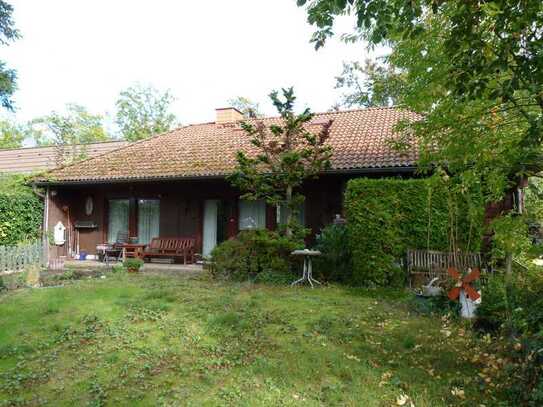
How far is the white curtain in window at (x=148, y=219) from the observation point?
14922mm

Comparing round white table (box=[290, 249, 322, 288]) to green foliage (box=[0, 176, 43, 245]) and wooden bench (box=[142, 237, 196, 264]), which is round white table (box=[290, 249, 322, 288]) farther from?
green foliage (box=[0, 176, 43, 245])

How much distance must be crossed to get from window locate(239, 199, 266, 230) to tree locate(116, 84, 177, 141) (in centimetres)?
3141

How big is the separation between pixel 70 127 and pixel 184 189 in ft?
93.5

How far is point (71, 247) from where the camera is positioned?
15414 mm

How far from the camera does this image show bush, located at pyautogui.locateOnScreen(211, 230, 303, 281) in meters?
9.91

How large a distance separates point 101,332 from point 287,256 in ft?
16.8

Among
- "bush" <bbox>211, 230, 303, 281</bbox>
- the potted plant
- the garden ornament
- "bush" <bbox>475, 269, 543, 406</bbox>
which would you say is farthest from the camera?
the potted plant

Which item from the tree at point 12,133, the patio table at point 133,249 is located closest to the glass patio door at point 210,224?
the patio table at point 133,249

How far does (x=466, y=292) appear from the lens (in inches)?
226

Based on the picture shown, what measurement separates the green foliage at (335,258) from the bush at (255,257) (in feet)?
1.97

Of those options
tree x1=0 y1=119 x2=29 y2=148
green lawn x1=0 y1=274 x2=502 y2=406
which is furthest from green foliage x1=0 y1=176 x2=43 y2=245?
Result: tree x1=0 y1=119 x2=29 y2=148

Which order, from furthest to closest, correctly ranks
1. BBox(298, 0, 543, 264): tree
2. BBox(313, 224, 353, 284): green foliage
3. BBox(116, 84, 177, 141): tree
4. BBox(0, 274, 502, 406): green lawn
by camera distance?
BBox(116, 84, 177, 141): tree
BBox(313, 224, 353, 284): green foliage
BBox(0, 274, 502, 406): green lawn
BBox(298, 0, 543, 264): tree

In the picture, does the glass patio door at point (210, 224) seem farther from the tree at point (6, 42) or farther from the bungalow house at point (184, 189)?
the tree at point (6, 42)

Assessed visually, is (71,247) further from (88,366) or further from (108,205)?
(88,366)
